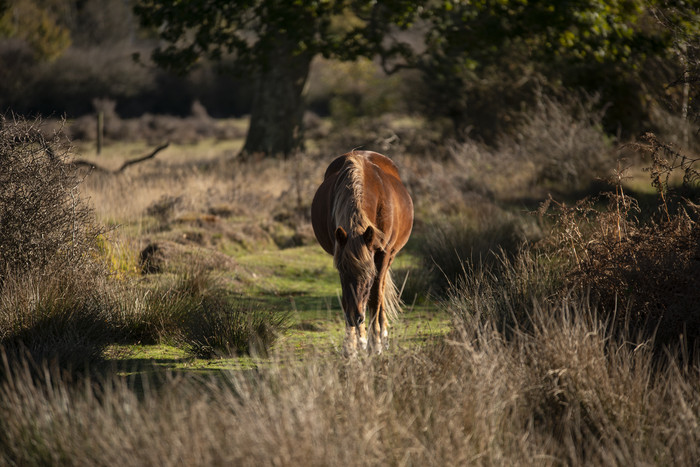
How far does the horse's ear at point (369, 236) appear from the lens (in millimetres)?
4316

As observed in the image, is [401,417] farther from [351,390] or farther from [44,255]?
[44,255]

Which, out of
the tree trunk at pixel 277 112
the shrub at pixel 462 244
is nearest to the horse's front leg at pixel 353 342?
the shrub at pixel 462 244

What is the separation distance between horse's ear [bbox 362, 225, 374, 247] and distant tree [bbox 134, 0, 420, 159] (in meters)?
8.78

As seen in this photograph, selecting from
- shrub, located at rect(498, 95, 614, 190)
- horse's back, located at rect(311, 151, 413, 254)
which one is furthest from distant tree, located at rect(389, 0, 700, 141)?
horse's back, located at rect(311, 151, 413, 254)

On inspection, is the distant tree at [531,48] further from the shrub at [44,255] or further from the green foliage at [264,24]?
the shrub at [44,255]

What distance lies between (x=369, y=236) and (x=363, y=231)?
7cm

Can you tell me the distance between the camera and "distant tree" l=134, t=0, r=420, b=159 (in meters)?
13.0

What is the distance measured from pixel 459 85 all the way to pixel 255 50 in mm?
6682

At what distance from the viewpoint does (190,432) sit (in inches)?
112

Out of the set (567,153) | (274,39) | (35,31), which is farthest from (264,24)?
(35,31)

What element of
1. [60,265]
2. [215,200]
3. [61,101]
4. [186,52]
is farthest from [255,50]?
[61,101]

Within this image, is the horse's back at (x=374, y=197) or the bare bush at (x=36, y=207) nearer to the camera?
the bare bush at (x=36, y=207)

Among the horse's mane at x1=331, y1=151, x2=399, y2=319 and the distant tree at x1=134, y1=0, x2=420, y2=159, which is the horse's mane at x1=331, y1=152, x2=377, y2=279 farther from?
the distant tree at x1=134, y1=0, x2=420, y2=159

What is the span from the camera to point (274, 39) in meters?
13.7
